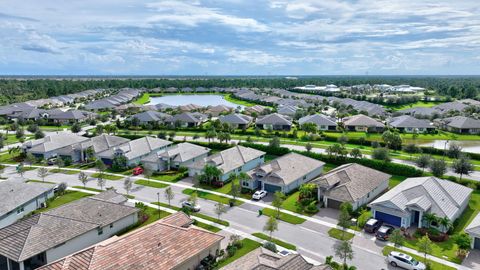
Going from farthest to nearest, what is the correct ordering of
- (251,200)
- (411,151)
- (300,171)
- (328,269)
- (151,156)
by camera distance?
(411,151) → (151,156) → (300,171) → (251,200) → (328,269)

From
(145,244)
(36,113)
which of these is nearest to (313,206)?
(145,244)

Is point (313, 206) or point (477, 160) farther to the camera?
point (477, 160)

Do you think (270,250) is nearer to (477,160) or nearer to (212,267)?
(212,267)

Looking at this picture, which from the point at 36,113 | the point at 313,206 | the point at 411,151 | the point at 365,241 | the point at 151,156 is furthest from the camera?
the point at 36,113

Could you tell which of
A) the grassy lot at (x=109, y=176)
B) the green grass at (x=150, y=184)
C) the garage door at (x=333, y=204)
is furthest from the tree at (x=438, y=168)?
the grassy lot at (x=109, y=176)

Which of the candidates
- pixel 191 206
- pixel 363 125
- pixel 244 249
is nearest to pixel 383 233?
pixel 244 249

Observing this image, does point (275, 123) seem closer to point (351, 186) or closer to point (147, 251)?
point (351, 186)
